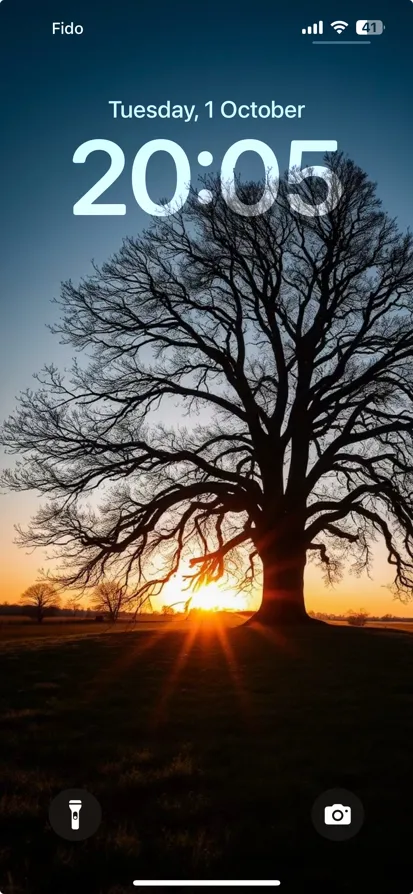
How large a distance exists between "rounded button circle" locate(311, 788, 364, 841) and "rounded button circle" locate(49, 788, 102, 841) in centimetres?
143

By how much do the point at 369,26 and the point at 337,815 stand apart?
647 centimetres

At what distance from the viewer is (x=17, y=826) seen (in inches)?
188

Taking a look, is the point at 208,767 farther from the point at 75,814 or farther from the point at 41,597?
the point at 41,597

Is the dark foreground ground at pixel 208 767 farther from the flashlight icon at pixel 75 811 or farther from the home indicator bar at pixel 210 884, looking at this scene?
the flashlight icon at pixel 75 811

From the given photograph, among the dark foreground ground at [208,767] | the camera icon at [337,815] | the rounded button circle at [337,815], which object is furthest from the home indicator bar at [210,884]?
the camera icon at [337,815]

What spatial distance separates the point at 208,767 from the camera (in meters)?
6.11

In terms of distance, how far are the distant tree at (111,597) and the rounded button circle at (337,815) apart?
981 centimetres

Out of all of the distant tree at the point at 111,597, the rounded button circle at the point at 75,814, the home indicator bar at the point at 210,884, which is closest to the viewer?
the home indicator bar at the point at 210,884

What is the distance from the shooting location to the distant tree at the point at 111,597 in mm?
14781

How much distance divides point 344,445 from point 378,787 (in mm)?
12282

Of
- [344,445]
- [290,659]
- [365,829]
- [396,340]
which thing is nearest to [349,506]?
[344,445]

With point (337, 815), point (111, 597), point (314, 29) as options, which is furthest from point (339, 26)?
point (111, 597)

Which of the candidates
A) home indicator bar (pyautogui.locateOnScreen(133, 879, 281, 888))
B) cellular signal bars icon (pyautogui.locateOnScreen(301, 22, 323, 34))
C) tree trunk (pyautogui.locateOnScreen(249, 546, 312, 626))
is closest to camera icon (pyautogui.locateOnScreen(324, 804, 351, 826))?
home indicator bar (pyautogui.locateOnScreen(133, 879, 281, 888))

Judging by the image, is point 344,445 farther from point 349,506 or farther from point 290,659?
point 290,659
